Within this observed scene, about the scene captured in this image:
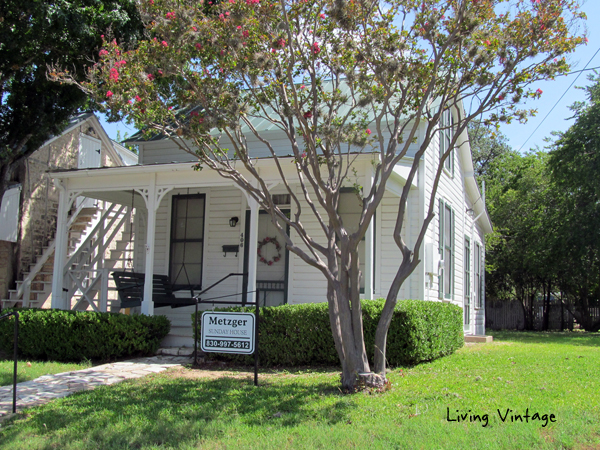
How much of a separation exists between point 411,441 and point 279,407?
1730 mm

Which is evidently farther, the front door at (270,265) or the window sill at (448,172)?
the window sill at (448,172)

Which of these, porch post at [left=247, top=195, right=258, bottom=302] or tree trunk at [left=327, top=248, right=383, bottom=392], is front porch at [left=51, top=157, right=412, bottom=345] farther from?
tree trunk at [left=327, top=248, right=383, bottom=392]

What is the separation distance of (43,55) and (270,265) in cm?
650

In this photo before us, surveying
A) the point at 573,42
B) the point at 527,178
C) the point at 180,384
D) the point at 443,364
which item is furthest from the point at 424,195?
the point at 527,178

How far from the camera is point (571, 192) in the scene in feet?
76.9

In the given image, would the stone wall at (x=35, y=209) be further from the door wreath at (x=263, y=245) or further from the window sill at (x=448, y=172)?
the window sill at (x=448, y=172)

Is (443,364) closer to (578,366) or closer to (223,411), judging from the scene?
(578,366)

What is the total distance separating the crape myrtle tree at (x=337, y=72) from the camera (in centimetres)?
666

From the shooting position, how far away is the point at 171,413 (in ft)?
19.0

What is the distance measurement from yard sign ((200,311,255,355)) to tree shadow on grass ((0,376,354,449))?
49 cm

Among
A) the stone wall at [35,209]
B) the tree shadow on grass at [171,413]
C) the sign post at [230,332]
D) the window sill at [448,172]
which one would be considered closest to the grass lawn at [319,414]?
the tree shadow on grass at [171,413]

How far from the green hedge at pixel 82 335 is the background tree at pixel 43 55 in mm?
4108

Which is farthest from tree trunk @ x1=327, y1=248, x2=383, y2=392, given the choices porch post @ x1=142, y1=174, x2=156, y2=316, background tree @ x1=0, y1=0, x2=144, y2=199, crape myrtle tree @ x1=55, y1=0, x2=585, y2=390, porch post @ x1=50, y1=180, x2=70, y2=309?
porch post @ x1=50, y1=180, x2=70, y2=309

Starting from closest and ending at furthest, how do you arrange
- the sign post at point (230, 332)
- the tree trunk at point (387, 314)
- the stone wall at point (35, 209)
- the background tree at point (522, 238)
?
1. the tree trunk at point (387, 314)
2. the sign post at point (230, 332)
3. the stone wall at point (35, 209)
4. the background tree at point (522, 238)
